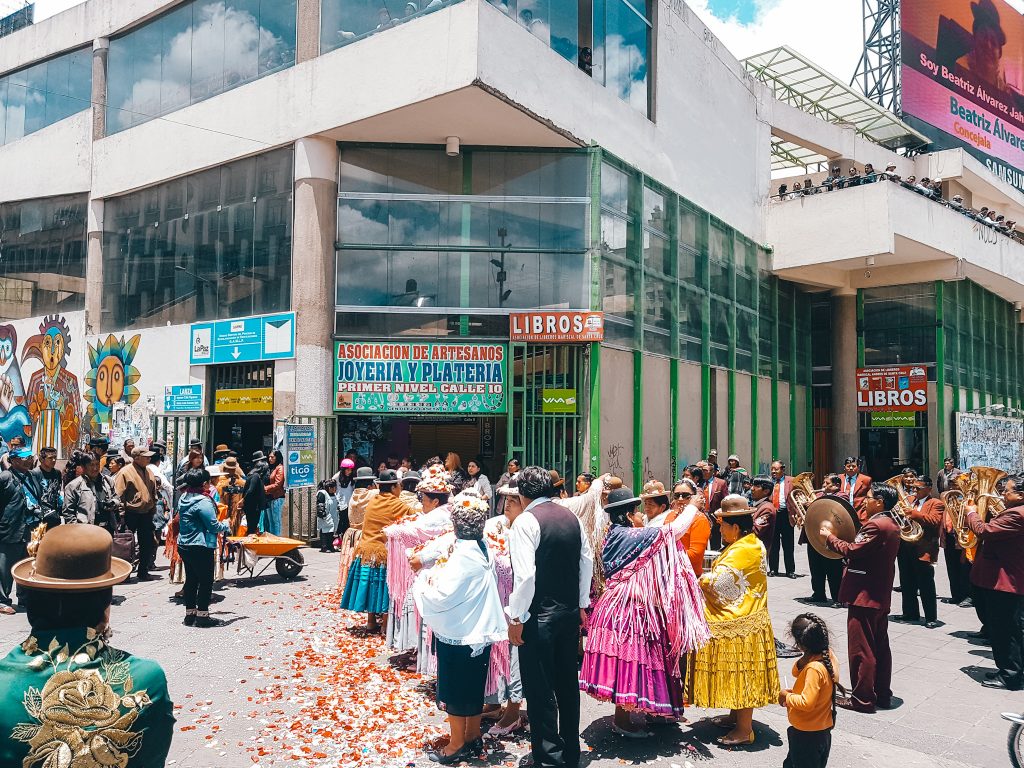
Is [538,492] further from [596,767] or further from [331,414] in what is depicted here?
[331,414]

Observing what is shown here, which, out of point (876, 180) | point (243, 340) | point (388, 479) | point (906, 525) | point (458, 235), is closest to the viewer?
point (388, 479)

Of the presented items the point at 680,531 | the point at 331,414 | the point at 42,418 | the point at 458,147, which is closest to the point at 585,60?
the point at 458,147

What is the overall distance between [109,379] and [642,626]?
1897 centimetres

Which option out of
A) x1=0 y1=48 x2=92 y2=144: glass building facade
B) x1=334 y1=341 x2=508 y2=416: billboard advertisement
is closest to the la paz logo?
x1=334 y1=341 x2=508 y2=416: billboard advertisement

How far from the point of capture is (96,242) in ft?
68.8

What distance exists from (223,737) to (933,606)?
8356mm

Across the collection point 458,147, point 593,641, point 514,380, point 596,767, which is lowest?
point 596,767

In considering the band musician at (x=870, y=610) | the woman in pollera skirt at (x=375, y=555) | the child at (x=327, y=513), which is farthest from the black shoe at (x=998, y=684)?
the child at (x=327, y=513)

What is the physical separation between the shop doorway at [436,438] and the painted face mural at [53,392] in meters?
9.48

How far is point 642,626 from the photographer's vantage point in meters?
5.51

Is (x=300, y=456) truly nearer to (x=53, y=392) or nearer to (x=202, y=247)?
(x=202, y=247)

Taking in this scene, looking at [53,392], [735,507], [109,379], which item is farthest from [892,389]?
[53,392]

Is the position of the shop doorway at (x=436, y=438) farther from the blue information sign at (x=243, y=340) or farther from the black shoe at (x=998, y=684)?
the black shoe at (x=998, y=684)

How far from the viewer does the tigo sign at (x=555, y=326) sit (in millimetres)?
16422
